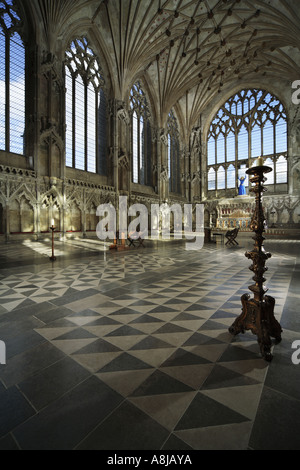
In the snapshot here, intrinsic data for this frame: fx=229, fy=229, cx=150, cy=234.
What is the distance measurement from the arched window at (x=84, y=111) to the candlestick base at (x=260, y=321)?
14347mm

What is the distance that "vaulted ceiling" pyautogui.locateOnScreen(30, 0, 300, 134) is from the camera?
45.2ft

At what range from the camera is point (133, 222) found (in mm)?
18594

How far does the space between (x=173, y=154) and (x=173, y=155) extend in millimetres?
110

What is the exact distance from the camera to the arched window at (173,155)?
24438 millimetres

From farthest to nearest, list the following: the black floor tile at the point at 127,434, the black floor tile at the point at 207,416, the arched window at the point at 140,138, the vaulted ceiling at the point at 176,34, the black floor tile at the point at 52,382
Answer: the arched window at the point at 140,138, the vaulted ceiling at the point at 176,34, the black floor tile at the point at 52,382, the black floor tile at the point at 207,416, the black floor tile at the point at 127,434

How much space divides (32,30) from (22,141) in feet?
18.0

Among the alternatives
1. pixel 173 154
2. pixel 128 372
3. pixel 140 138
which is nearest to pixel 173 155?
pixel 173 154

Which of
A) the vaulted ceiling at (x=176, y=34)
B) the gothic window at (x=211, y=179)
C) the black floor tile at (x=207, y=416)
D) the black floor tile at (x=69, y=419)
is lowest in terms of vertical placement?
the black floor tile at (x=207, y=416)

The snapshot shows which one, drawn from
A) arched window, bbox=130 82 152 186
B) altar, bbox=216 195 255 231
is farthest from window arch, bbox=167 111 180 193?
altar, bbox=216 195 255 231

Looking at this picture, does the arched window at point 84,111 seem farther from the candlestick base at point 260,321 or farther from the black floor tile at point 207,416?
the black floor tile at point 207,416

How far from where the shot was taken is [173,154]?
25156 mm

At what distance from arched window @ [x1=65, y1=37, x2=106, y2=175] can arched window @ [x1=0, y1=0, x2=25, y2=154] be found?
9.43ft

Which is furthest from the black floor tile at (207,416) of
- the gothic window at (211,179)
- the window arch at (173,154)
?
the gothic window at (211,179)
